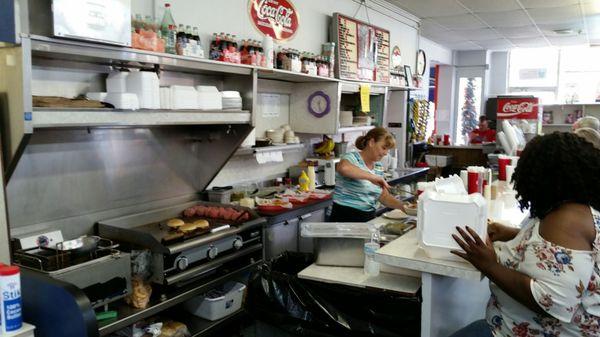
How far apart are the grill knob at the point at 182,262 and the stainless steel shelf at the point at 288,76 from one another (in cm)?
164

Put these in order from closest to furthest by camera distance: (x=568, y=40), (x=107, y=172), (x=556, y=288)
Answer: (x=556, y=288) → (x=107, y=172) → (x=568, y=40)

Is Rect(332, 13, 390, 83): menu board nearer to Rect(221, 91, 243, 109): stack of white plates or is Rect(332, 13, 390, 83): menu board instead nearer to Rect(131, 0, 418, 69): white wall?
Rect(131, 0, 418, 69): white wall

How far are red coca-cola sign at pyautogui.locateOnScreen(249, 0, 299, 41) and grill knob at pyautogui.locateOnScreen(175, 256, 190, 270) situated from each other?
2.46 metres

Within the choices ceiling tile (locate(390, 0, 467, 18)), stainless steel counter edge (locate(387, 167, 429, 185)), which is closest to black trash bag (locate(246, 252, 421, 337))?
stainless steel counter edge (locate(387, 167, 429, 185))

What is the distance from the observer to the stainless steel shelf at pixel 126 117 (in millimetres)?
2289

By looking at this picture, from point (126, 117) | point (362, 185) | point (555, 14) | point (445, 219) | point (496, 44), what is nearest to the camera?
point (445, 219)

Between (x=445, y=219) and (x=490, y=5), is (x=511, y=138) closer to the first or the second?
(x=490, y=5)

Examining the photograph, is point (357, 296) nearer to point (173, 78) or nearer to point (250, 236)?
point (250, 236)

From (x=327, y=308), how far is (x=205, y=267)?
110 centimetres

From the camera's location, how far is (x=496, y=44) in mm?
10547

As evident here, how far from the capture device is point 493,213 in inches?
113

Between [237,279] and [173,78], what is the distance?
1576 millimetres

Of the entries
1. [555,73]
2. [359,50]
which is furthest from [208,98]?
[555,73]

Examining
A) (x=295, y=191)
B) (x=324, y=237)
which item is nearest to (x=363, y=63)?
(x=295, y=191)
